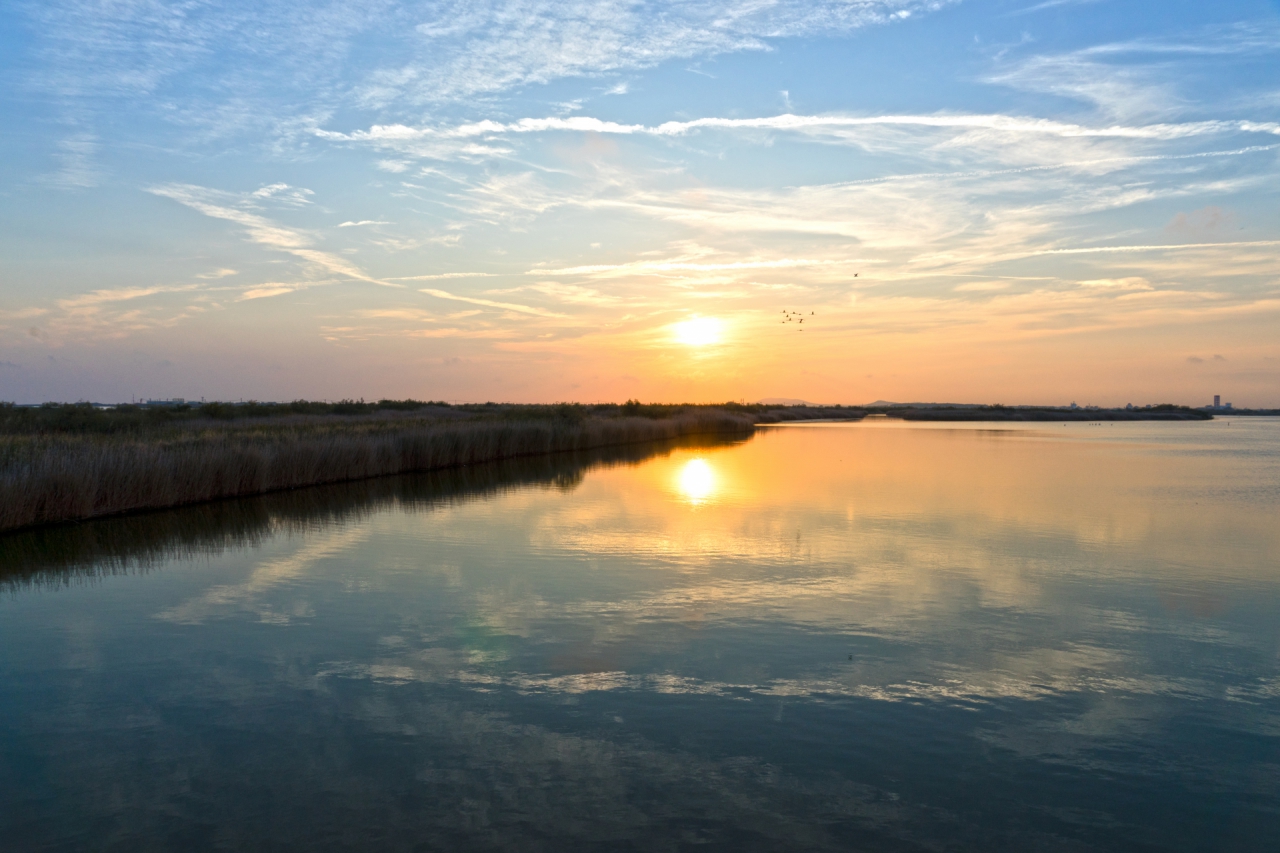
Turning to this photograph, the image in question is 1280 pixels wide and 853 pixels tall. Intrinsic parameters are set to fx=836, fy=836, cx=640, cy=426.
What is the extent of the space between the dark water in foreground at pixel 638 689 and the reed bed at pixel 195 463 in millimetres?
1057

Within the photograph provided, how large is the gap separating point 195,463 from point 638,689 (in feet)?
43.6

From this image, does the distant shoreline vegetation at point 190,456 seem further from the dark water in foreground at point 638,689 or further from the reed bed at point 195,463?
the dark water in foreground at point 638,689

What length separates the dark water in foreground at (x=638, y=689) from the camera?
414 centimetres

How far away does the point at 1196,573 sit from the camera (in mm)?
10172

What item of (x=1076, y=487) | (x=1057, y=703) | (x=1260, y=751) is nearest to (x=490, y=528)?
(x=1057, y=703)

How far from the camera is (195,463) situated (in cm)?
1603

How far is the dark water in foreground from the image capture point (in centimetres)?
414

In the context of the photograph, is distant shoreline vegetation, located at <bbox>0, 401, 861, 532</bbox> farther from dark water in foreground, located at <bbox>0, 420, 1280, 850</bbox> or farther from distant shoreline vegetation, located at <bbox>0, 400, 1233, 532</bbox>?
dark water in foreground, located at <bbox>0, 420, 1280, 850</bbox>

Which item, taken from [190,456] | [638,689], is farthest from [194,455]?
[638,689]

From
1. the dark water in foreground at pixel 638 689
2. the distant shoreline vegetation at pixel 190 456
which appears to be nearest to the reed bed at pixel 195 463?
the distant shoreline vegetation at pixel 190 456

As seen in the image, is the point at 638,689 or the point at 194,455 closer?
the point at 638,689

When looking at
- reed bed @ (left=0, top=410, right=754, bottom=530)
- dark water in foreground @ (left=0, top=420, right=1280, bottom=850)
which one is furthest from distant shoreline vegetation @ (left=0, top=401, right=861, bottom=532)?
dark water in foreground @ (left=0, top=420, right=1280, bottom=850)

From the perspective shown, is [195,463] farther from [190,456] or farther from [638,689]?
[638,689]

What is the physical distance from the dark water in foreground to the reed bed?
1.06 m
